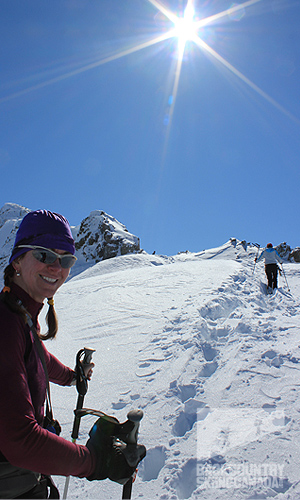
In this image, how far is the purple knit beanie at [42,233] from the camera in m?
1.94

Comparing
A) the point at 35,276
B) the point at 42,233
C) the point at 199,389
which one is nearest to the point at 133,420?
the point at 35,276

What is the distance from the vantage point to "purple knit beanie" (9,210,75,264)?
1936 millimetres

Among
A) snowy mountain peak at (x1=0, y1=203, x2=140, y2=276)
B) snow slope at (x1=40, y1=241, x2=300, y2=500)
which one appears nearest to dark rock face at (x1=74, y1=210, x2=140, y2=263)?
snowy mountain peak at (x1=0, y1=203, x2=140, y2=276)

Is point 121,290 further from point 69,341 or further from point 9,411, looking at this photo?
point 9,411

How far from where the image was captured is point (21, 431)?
1.30 meters

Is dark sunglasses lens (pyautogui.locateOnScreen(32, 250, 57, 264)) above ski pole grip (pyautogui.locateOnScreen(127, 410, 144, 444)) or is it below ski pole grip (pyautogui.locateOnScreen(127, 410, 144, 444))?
above

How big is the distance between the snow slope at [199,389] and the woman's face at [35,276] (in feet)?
8.04

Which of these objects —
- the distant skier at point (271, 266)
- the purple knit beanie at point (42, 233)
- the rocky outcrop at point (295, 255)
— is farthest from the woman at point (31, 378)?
the rocky outcrop at point (295, 255)

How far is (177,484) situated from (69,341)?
466cm

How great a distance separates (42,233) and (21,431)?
1.18 meters

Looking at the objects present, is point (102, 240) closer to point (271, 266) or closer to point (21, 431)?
point (271, 266)

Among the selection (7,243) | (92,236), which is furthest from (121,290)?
(7,243)

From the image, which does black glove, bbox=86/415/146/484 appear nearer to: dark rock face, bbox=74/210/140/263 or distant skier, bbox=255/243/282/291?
distant skier, bbox=255/243/282/291

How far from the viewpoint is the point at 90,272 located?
2453 cm
